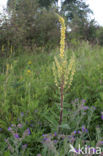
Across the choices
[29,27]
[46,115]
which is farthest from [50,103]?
[29,27]

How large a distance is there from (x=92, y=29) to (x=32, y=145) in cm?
1099

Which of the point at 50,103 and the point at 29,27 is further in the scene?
the point at 29,27

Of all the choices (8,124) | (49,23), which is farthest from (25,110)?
(49,23)

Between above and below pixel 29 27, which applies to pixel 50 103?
below

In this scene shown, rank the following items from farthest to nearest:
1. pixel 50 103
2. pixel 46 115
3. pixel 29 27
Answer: pixel 29 27 < pixel 50 103 < pixel 46 115

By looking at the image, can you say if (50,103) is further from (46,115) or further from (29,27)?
(29,27)

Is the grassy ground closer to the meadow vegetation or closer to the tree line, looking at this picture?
the meadow vegetation

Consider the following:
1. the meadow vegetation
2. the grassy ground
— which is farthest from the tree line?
the grassy ground

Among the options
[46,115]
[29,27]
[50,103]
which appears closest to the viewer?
[46,115]

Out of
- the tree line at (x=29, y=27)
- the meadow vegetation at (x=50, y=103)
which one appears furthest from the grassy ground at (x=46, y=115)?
the tree line at (x=29, y=27)

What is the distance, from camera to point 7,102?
2086 mm

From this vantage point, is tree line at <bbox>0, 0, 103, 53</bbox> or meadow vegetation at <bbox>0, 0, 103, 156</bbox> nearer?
meadow vegetation at <bbox>0, 0, 103, 156</bbox>

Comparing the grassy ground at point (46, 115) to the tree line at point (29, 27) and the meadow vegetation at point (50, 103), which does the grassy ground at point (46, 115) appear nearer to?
the meadow vegetation at point (50, 103)

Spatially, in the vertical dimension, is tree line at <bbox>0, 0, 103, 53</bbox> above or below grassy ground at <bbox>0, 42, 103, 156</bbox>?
above
